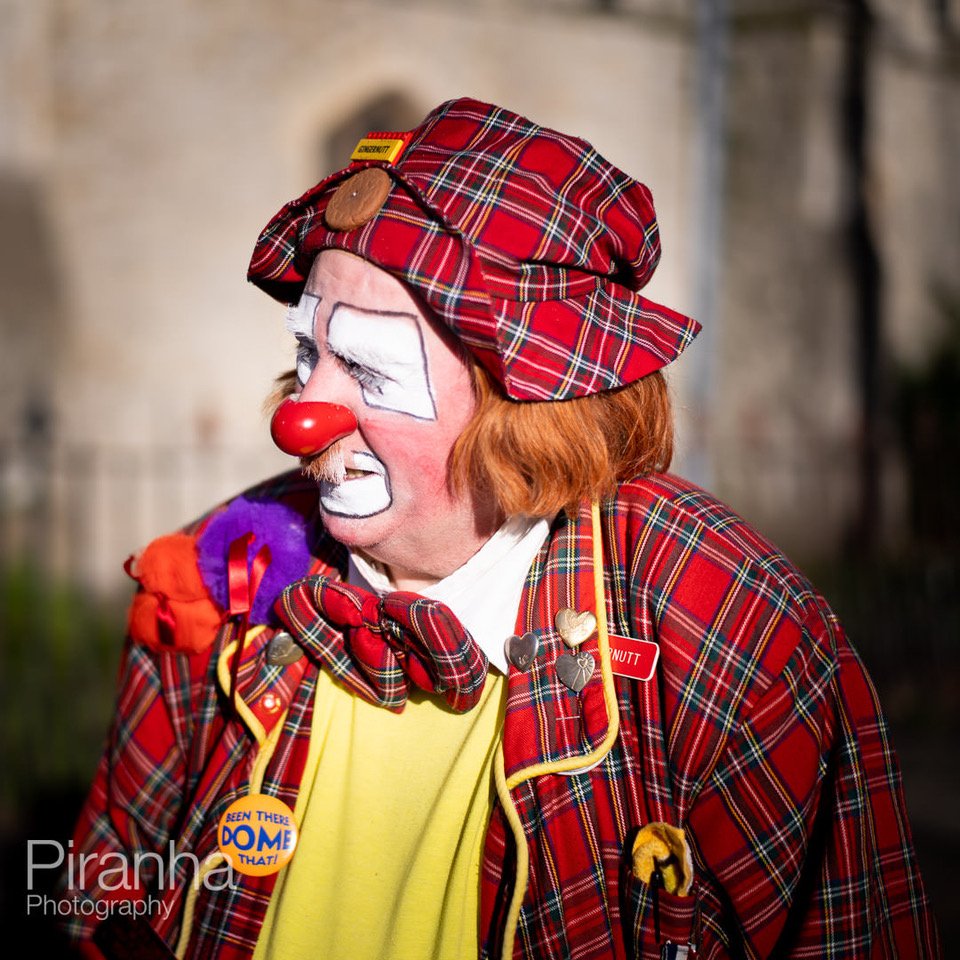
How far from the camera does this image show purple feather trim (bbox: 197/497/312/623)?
6.07 ft

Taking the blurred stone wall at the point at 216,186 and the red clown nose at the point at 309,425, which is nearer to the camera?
the red clown nose at the point at 309,425

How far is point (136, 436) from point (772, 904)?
559cm

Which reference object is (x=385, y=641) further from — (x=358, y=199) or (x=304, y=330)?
(x=358, y=199)

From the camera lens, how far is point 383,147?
1670 millimetres

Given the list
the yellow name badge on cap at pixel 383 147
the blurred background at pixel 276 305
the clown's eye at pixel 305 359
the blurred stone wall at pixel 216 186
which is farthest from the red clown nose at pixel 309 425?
the blurred stone wall at pixel 216 186

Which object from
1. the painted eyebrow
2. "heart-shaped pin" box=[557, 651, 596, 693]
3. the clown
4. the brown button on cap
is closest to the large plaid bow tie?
the clown

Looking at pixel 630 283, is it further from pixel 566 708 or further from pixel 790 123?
pixel 790 123

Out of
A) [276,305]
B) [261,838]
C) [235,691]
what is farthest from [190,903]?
[276,305]

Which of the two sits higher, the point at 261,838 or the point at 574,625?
the point at 574,625

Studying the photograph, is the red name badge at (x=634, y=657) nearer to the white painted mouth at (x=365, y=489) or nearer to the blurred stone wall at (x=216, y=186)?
the white painted mouth at (x=365, y=489)

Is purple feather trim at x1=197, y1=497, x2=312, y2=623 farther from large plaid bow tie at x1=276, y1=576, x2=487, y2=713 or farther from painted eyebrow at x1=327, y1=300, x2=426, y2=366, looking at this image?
painted eyebrow at x1=327, y1=300, x2=426, y2=366

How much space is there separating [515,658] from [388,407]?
0.39 m

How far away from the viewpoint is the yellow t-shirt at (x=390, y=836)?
1631 mm

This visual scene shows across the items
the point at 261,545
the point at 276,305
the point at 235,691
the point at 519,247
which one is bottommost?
the point at 235,691
